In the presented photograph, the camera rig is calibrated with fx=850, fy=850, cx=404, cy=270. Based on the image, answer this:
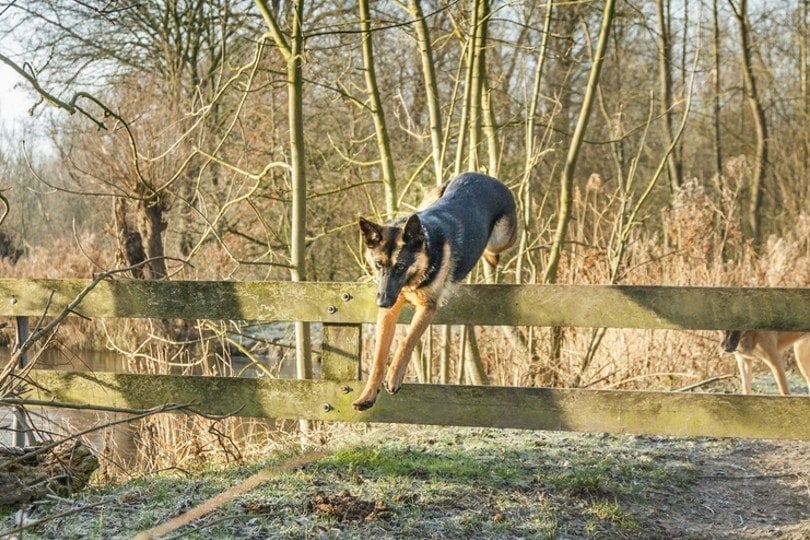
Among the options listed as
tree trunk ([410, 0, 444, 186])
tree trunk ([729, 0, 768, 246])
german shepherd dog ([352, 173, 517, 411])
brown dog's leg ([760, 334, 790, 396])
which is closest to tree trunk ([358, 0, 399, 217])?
tree trunk ([410, 0, 444, 186])

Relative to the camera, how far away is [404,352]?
450 centimetres

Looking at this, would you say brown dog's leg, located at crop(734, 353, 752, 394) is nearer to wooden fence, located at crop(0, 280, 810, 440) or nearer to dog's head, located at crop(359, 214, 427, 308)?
wooden fence, located at crop(0, 280, 810, 440)

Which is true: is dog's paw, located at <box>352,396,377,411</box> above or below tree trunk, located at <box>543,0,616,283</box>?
below

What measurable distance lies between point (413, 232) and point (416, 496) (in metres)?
1.47

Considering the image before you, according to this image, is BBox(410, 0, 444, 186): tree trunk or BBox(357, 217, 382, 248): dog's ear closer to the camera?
BBox(357, 217, 382, 248): dog's ear

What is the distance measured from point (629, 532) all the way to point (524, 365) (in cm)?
426

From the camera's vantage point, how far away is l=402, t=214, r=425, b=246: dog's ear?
4.30m

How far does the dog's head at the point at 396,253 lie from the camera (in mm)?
4273

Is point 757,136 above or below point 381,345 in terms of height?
above

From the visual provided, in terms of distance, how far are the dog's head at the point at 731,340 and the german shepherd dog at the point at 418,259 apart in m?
3.61

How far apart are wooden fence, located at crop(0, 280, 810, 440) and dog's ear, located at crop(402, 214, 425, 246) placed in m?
1.05

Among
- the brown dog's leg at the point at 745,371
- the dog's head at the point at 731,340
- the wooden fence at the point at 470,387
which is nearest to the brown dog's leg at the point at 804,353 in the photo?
the brown dog's leg at the point at 745,371

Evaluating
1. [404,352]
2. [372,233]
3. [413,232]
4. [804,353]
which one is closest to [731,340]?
[804,353]

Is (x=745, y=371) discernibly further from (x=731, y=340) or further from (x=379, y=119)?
(x=379, y=119)
